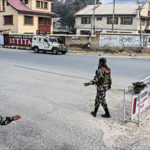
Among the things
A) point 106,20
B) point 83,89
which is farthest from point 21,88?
point 106,20

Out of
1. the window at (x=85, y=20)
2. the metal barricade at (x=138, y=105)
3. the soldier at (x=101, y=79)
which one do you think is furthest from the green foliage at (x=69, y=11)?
the soldier at (x=101, y=79)

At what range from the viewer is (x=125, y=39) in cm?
2652

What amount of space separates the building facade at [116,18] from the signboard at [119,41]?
2097 centimetres

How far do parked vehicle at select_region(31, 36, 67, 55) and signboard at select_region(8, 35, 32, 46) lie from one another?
223 inches

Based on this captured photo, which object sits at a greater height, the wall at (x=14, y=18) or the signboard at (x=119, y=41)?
the wall at (x=14, y=18)

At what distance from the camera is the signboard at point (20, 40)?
31.0m

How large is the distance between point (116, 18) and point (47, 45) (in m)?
28.8

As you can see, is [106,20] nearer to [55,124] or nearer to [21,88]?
[21,88]

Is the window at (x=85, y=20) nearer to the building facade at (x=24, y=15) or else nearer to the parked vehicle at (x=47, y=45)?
the building facade at (x=24, y=15)

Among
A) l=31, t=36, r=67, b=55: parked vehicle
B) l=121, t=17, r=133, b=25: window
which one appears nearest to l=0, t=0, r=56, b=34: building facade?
l=31, t=36, r=67, b=55: parked vehicle

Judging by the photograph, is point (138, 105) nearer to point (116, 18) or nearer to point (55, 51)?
point (55, 51)

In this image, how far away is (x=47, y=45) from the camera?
24.6 meters

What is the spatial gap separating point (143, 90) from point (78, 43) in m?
23.4

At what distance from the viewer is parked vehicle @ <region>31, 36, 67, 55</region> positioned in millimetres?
24094
